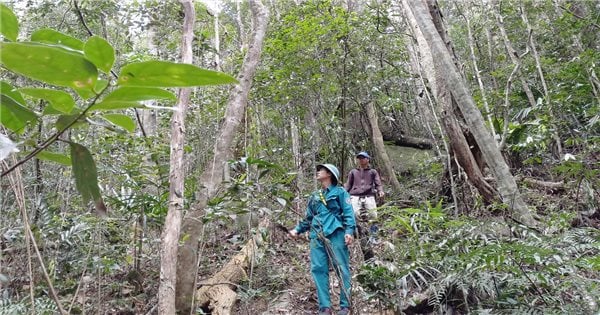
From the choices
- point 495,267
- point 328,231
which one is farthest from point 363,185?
point 495,267

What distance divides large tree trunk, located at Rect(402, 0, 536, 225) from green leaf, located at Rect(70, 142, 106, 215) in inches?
129

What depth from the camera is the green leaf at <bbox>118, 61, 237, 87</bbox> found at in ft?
1.72

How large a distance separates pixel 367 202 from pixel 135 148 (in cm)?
308

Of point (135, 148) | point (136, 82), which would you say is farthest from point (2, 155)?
point (135, 148)

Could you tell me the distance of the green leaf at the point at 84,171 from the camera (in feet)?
2.24

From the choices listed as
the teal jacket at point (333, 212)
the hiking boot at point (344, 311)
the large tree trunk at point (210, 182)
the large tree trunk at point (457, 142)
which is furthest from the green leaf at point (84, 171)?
the large tree trunk at point (457, 142)

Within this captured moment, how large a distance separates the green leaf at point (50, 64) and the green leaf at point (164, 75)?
39mm

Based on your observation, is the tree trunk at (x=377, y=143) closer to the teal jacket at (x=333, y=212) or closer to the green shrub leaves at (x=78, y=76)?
the teal jacket at (x=333, y=212)

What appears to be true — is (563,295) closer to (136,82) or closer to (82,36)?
(136,82)

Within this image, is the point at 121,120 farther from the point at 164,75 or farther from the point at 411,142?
the point at 411,142

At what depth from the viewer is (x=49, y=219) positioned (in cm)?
379

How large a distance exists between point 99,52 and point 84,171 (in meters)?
0.26

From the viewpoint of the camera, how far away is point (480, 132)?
3.56m

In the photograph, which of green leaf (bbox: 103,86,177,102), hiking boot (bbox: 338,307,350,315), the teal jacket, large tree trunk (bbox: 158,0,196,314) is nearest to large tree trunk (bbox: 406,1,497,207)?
the teal jacket
